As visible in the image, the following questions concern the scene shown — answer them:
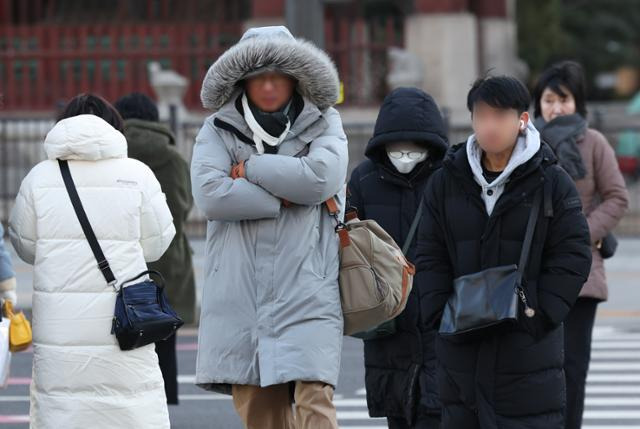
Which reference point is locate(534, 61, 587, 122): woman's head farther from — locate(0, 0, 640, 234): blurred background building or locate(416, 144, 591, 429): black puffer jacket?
locate(0, 0, 640, 234): blurred background building

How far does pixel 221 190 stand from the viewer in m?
Answer: 6.07

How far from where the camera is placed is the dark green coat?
8.74 metres

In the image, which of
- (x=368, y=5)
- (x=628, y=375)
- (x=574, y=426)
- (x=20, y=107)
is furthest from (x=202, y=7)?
(x=574, y=426)

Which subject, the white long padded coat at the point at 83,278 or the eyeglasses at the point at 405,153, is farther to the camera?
the eyeglasses at the point at 405,153

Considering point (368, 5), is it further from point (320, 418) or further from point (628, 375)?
point (320, 418)

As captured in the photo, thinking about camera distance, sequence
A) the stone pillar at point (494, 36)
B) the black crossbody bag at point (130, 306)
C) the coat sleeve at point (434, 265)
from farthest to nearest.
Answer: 1. the stone pillar at point (494, 36)
2. the black crossbody bag at point (130, 306)
3. the coat sleeve at point (434, 265)

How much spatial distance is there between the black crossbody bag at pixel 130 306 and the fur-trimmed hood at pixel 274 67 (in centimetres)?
67

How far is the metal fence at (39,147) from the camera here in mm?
18594

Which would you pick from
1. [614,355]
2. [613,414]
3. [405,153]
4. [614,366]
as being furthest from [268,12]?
[405,153]

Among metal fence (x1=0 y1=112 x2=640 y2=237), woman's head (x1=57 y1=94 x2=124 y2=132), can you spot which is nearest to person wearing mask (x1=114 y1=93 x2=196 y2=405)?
woman's head (x1=57 y1=94 x2=124 y2=132)

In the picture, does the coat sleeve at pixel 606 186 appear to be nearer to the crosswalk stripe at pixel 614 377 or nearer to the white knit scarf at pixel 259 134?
the white knit scarf at pixel 259 134

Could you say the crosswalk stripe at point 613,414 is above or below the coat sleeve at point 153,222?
below

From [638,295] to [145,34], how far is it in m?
11.7

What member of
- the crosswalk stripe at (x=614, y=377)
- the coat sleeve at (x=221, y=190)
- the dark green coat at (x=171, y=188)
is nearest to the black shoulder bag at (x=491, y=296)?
the coat sleeve at (x=221, y=190)
